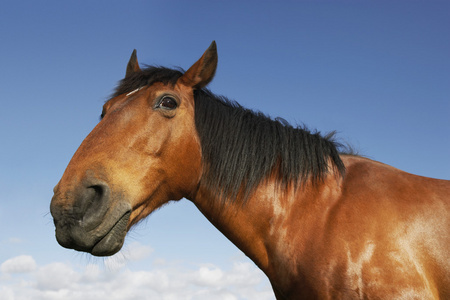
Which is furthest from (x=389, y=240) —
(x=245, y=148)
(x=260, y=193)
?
(x=245, y=148)

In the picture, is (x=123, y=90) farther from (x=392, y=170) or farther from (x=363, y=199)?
(x=392, y=170)

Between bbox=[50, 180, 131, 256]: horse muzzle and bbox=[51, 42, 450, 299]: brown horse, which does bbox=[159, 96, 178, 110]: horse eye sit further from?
bbox=[50, 180, 131, 256]: horse muzzle

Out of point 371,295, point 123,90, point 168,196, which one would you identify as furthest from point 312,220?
point 123,90

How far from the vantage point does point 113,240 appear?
3.85 metres

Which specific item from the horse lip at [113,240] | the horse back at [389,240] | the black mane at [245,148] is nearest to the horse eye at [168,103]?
the black mane at [245,148]

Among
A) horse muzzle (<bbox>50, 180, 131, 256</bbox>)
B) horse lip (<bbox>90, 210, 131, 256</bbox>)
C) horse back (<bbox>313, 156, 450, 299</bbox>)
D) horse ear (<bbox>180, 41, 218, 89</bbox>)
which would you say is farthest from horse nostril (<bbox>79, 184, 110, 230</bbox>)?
horse back (<bbox>313, 156, 450, 299</bbox>)

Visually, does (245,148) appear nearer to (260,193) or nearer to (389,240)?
(260,193)

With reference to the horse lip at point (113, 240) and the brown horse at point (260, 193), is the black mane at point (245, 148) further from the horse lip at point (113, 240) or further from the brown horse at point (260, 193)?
the horse lip at point (113, 240)

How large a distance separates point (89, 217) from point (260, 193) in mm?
1945

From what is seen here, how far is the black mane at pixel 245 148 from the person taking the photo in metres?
4.38

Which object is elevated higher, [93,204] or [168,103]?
[168,103]

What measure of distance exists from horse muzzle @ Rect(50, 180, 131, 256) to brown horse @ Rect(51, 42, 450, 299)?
0.01 m

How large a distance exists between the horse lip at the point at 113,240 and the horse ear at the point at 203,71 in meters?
1.85

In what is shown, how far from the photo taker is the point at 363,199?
410cm
